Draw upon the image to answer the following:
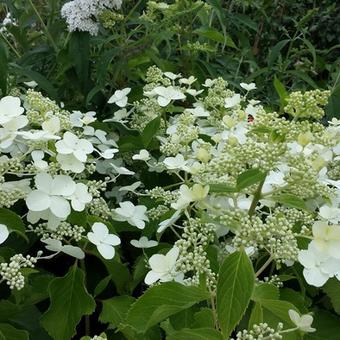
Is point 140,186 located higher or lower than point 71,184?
lower

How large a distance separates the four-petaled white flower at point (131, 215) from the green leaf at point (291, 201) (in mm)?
301

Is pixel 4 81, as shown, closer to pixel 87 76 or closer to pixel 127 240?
pixel 87 76

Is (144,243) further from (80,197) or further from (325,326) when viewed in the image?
(325,326)

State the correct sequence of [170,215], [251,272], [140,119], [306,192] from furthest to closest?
[140,119] → [170,215] → [306,192] → [251,272]

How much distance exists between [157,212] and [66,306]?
0.76 ft

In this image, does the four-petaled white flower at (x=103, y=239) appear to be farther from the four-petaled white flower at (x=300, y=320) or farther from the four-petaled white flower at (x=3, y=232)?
the four-petaled white flower at (x=300, y=320)

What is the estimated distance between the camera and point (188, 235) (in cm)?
84

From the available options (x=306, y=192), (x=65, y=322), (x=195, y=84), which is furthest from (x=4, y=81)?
(x=306, y=192)

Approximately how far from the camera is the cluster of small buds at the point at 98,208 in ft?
3.34

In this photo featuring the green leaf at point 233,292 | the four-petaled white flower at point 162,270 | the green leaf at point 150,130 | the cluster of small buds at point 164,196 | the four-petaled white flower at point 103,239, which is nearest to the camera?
the green leaf at point 233,292

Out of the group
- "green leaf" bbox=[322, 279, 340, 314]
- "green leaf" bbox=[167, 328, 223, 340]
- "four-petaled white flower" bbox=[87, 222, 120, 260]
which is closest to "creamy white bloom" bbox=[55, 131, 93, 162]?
"four-petaled white flower" bbox=[87, 222, 120, 260]

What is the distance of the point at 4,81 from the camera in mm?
1391

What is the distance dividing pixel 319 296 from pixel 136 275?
34cm

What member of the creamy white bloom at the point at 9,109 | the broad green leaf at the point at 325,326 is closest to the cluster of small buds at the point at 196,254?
the broad green leaf at the point at 325,326
